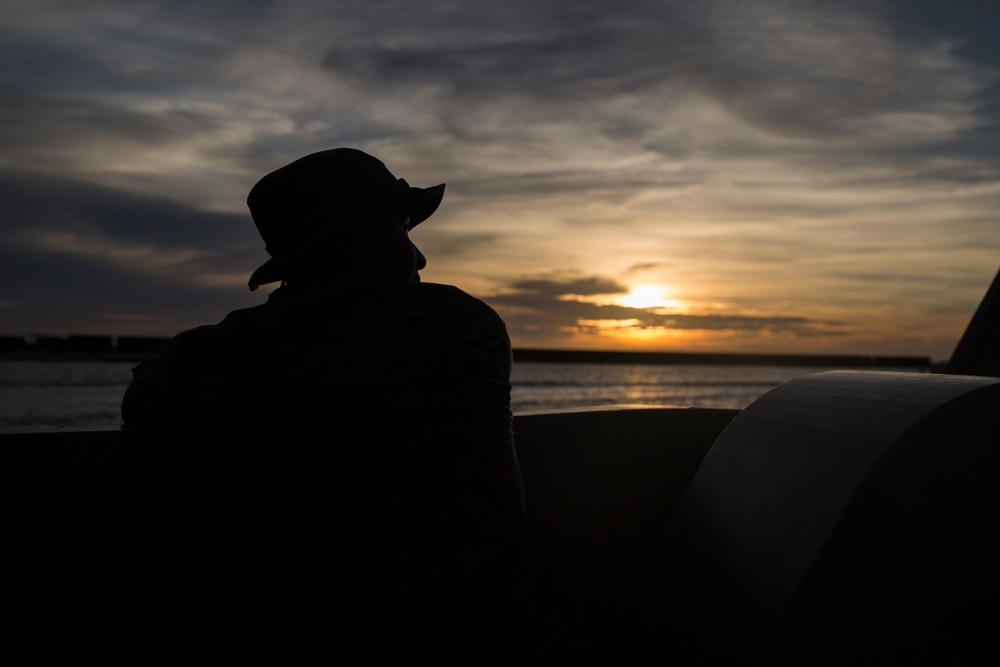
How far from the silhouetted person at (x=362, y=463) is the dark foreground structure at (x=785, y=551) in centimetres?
5

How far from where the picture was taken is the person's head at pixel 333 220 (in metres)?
1.56

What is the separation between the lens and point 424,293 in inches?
55.8

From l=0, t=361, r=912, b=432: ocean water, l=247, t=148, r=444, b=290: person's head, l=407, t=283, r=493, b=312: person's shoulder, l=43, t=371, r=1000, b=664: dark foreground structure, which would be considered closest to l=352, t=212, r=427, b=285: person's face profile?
l=247, t=148, r=444, b=290: person's head

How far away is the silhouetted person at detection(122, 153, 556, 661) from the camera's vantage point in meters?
1.29

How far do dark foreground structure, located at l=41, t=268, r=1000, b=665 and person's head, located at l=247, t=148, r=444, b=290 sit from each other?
0.47 m

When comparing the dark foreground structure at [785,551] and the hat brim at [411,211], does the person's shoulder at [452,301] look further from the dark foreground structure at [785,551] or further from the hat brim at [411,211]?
the dark foreground structure at [785,551]

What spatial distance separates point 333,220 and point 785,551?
1.12 meters

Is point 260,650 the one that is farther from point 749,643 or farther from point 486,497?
point 749,643

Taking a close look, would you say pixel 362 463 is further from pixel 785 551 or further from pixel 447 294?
pixel 785 551

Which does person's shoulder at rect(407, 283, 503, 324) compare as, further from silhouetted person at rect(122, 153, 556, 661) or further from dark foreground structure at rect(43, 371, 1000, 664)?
dark foreground structure at rect(43, 371, 1000, 664)

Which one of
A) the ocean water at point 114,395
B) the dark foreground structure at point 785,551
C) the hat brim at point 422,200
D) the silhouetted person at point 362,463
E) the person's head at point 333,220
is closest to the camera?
the silhouetted person at point 362,463

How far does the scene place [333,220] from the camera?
1.57 metres

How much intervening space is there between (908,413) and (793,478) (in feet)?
0.90

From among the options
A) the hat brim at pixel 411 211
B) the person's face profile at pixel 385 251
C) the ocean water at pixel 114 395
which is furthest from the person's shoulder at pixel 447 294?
the ocean water at pixel 114 395
